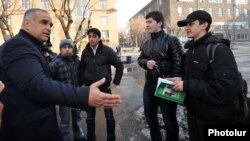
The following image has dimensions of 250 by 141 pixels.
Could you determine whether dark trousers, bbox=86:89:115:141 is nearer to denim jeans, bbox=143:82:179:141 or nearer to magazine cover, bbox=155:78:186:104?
denim jeans, bbox=143:82:179:141

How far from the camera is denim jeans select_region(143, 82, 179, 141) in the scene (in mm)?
4695

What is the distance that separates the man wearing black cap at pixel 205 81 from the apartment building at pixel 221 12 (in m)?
67.7

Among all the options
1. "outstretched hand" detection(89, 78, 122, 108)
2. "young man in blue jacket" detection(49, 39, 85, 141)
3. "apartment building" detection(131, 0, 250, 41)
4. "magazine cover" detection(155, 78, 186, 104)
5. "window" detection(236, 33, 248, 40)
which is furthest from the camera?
"window" detection(236, 33, 248, 40)

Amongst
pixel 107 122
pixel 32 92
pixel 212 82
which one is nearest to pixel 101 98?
pixel 32 92

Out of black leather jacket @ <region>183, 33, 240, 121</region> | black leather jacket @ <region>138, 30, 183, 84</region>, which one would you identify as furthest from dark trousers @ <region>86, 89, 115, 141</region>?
black leather jacket @ <region>183, 33, 240, 121</region>

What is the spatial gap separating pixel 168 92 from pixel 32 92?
1.91 m

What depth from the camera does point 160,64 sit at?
185 inches

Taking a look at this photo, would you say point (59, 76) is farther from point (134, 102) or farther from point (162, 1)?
point (162, 1)

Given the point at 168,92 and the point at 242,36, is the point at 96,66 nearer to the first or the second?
the point at 168,92

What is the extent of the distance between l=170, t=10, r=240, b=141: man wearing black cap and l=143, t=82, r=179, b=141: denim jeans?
0.85 m

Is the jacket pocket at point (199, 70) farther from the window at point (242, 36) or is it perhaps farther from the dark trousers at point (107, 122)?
the window at point (242, 36)

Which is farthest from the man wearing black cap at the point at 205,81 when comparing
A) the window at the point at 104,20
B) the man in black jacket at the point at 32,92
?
the window at the point at 104,20

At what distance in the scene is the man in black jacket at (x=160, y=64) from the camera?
183 inches

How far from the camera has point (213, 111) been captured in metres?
A: 3.41
